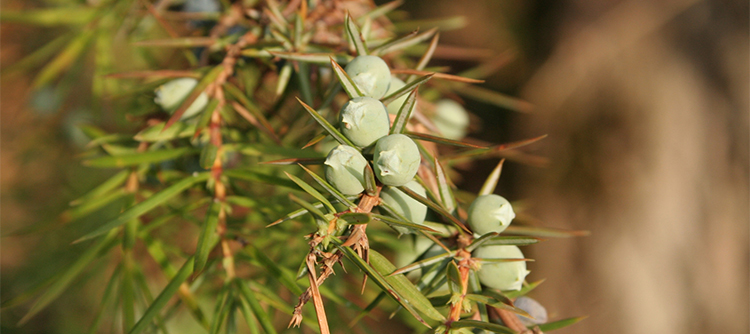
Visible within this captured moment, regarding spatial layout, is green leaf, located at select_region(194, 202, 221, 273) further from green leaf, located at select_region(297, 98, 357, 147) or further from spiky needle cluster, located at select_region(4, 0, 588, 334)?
green leaf, located at select_region(297, 98, 357, 147)

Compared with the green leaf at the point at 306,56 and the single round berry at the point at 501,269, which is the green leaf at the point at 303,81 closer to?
the green leaf at the point at 306,56

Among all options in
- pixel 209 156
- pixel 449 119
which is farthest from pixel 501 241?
pixel 449 119

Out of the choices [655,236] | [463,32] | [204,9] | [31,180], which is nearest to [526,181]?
[655,236]

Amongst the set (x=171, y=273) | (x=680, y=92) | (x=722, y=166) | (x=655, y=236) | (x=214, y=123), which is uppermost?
(x=680, y=92)

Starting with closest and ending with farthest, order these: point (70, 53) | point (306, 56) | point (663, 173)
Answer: point (306, 56)
point (70, 53)
point (663, 173)

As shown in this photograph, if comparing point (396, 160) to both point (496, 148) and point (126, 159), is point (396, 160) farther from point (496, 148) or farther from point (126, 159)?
point (126, 159)

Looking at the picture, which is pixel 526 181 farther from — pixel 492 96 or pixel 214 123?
pixel 214 123

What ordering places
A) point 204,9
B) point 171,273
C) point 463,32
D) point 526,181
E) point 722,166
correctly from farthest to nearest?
point 463,32
point 526,181
point 722,166
point 204,9
point 171,273

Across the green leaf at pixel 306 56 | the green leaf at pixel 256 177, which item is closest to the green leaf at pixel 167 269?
the green leaf at pixel 256 177
